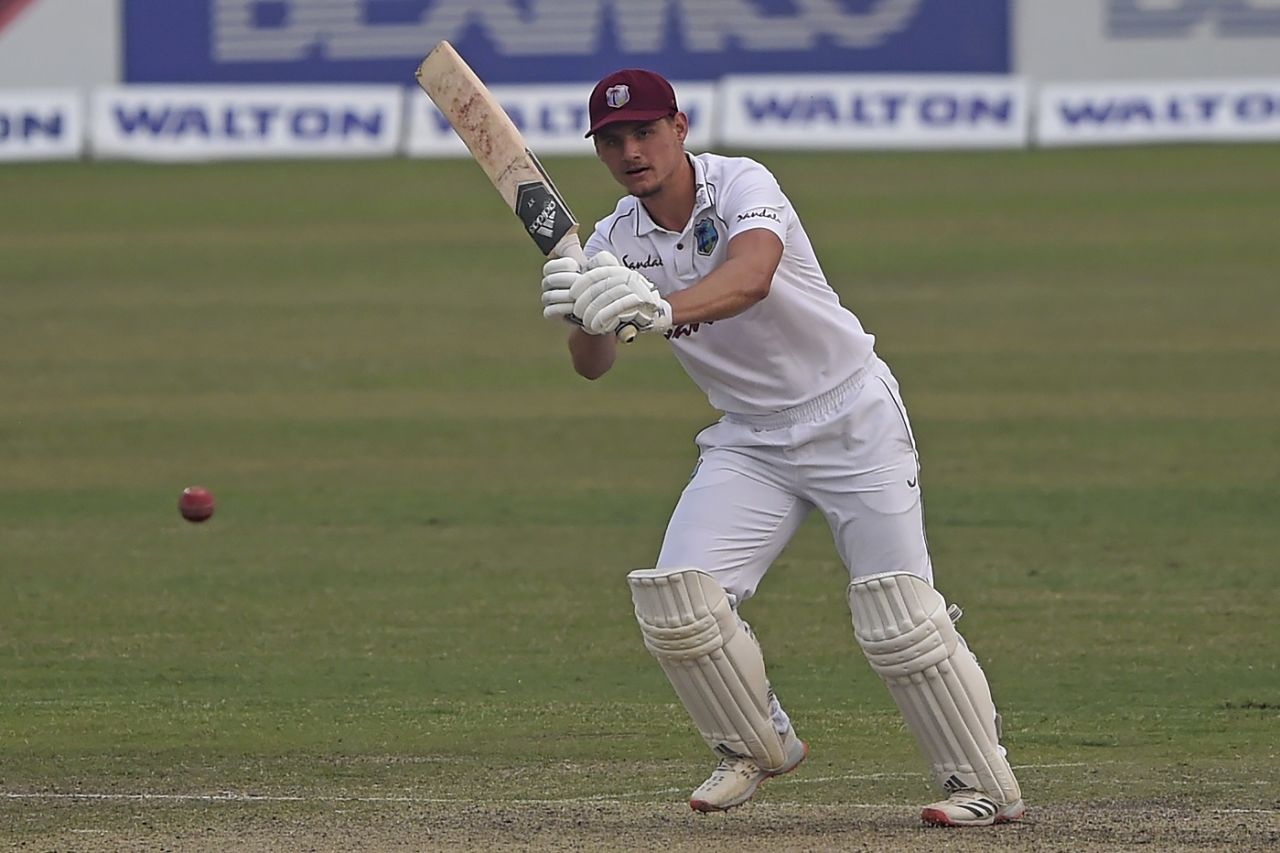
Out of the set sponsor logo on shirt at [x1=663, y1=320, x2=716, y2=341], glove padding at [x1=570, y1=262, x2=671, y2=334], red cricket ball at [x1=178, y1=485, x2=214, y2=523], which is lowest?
red cricket ball at [x1=178, y1=485, x2=214, y2=523]

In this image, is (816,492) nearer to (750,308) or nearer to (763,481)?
(763,481)

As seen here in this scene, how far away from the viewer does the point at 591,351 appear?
5.60 meters

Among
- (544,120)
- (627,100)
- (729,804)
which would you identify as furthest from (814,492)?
(544,120)

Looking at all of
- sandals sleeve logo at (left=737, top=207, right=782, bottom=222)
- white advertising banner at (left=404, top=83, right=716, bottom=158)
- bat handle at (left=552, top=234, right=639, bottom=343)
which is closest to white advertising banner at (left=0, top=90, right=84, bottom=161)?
white advertising banner at (left=404, top=83, right=716, bottom=158)

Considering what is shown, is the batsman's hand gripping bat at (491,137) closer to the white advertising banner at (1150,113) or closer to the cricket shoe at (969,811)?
the cricket shoe at (969,811)

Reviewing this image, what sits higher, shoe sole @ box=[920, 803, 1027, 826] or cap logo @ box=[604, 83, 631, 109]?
cap logo @ box=[604, 83, 631, 109]

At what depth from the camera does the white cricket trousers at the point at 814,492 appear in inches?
213

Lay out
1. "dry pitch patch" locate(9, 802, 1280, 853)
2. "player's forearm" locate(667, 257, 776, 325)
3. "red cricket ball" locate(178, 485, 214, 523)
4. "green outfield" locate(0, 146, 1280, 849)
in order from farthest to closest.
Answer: "red cricket ball" locate(178, 485, 214, 523) < "green outfield" locate(0, 146, 1280, 849) < "dry pitch patch" locate(9, 802, 1280, 853) < "player's forearm" locate(667, 257, 776, 325)

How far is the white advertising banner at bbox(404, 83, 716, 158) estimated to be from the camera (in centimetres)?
2491

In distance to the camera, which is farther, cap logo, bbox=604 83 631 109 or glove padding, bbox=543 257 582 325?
cap logo, bbox=604 83 631 109

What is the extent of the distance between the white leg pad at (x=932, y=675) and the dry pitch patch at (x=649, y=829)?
14 cm

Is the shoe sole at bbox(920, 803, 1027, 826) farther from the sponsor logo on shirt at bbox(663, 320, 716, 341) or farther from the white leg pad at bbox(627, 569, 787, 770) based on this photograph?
the sponsor logo on shirt at bbox(663, 320, 716, 341)

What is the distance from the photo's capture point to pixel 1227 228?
18.9m

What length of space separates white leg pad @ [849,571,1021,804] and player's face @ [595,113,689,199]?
3.28ft
